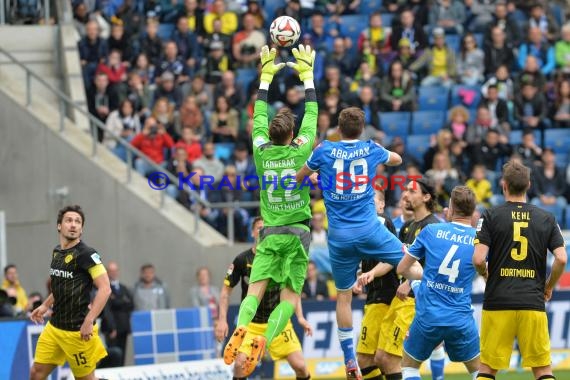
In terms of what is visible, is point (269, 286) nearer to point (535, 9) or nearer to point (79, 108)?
point (79, 108)

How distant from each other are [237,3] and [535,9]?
6161 millimetres

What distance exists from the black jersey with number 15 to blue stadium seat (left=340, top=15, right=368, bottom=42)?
14.5m

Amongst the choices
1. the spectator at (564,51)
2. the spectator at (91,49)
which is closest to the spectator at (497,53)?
the spectator at (564,51)

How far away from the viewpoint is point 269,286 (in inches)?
512

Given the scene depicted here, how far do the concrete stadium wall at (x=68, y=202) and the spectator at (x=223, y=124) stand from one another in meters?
1.90

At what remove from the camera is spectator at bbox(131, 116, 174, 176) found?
72.1 feet

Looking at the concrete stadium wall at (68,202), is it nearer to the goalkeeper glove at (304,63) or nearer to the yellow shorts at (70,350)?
the yellow shorts at (70,350)

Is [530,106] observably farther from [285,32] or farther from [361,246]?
[361,246]

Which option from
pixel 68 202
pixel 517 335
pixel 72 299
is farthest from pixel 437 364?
pixel 68 202

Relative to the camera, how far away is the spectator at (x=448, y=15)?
25750 mm

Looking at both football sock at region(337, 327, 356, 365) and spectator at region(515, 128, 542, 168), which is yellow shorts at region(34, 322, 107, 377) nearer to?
football sock at region(337, 327, 356, 365)

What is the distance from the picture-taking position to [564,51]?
83.5 feet

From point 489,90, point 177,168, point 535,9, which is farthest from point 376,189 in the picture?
point 535,9

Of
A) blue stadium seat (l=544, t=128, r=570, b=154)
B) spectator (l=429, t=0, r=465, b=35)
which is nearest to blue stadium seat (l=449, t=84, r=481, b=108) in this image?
blue stadium seat (l=544, t=128, r=570, b=154)
